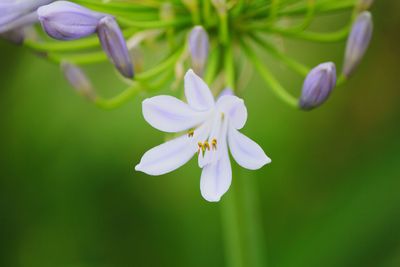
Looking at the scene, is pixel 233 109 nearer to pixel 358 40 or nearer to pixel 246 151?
pixel 246 151

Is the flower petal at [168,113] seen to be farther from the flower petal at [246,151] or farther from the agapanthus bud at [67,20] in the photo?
the agapanthus bud at [67,20]

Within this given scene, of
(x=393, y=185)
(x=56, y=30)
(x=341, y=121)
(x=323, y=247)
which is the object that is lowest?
(x=323, y=247)

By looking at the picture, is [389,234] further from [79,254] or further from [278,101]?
[79,254]

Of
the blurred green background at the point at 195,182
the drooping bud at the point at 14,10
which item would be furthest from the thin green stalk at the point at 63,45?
the blurred green background at the point at 195,182

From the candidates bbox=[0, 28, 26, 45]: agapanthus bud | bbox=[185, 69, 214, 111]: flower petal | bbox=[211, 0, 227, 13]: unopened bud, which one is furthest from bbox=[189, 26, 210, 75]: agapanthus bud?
bbox=[0, 28, 26, 45]: agapanthus bud

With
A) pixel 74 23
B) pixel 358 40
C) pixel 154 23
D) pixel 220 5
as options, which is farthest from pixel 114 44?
pixel 358 40

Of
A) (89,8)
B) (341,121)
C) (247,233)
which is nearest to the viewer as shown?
(89,8)

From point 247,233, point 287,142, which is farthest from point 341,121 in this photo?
point 247,233

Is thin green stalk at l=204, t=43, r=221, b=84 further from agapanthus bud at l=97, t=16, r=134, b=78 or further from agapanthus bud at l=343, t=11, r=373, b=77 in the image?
agapanthus bud at l=343, t=11, r=373, b=77
